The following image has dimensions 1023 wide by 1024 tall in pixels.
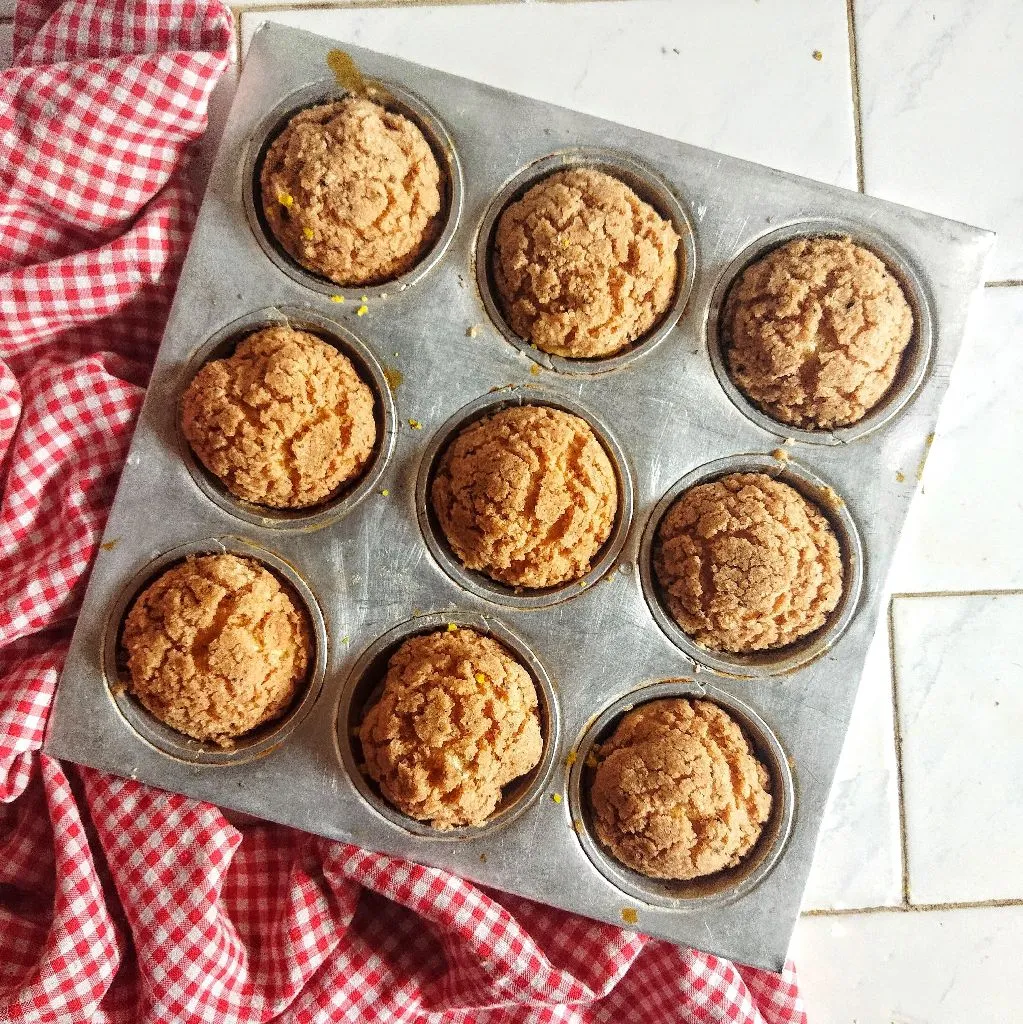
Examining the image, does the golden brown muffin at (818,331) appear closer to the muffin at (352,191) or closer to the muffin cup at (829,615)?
the muffin cup at (829,615)

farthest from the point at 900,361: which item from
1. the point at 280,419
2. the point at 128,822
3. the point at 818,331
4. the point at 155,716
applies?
the point at 128,822

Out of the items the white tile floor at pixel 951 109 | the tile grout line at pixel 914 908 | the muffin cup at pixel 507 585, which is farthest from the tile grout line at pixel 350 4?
the tile grout line at pixel 914 908

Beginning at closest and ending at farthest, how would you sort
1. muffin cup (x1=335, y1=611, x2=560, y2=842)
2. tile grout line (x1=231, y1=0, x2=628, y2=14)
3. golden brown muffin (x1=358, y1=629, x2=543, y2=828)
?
golden brown muffin (x1=358, y1=629, x2=543, y2=828) < muffin cup (x1=335, y1=611, x2=560, y2=842) < tile grout line (x1=231, y1=0, x2=628, y2=14)

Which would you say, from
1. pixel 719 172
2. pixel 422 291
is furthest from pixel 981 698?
pixel 422 291

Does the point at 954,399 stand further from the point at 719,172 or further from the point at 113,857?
the point at 113,857

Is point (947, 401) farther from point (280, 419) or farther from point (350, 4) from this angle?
point (350, 4)

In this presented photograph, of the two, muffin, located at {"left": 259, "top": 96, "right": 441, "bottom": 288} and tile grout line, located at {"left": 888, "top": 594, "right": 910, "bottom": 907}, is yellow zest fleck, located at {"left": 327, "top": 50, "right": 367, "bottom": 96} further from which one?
tile grout line, located at {"left": 888, "top": 594, "right": 910, "bottom": 907}

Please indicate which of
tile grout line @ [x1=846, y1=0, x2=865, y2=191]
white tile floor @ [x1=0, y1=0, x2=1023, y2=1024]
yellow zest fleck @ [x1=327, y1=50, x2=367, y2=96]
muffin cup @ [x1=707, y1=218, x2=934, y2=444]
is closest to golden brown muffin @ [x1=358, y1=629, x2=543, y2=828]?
muffin cup @ [x1=707, y1=218, x2=934, y2=444]
